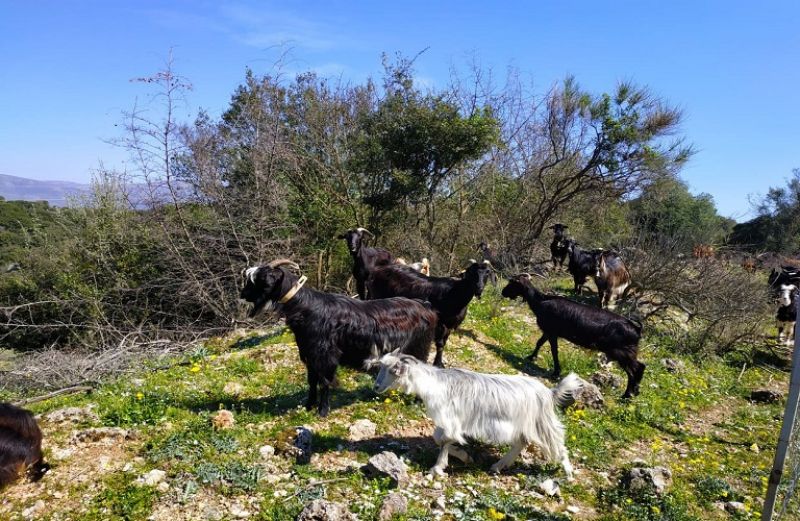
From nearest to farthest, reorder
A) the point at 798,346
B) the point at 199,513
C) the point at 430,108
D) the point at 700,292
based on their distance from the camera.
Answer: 1. the point at 798,346
2. the point at 199,513
3. the point at 700,292
4. the point at 430,108

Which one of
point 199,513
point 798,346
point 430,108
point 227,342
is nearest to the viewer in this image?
point 798,346

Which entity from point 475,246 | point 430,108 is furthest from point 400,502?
point 475,246

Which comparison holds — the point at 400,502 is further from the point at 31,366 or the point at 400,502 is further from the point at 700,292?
the point at 700,292

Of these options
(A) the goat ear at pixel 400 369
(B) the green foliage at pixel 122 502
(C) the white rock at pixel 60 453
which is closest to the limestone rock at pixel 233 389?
(C) the white rock at pixel 60 453

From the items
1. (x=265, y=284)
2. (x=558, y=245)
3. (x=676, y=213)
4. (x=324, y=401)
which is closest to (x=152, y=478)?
(x=324, y=401)

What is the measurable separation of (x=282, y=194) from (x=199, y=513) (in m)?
8.55

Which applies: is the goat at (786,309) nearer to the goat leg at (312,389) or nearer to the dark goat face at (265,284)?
the goat leg at (312,389)

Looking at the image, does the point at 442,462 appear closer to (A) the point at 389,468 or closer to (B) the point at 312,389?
(A) the point at 389,468

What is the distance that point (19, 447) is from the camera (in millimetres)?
3863

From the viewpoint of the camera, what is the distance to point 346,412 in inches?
214

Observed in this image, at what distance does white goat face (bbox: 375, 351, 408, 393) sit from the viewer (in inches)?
172

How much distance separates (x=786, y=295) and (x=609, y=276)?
11.6 ft

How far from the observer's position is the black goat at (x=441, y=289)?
24.4 ft

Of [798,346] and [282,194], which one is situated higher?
[282,194]
